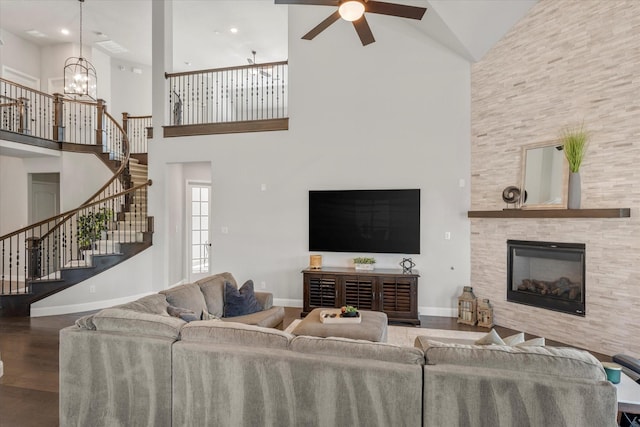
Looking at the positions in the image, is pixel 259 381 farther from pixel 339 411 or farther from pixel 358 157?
pixel 358 157

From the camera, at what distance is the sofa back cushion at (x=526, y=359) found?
1.72 meters

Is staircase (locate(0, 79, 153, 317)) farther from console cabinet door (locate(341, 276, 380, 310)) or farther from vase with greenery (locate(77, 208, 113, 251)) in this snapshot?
console cabinet door (locate(341, 276, 380, 310))

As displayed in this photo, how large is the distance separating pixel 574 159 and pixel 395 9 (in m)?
2.71

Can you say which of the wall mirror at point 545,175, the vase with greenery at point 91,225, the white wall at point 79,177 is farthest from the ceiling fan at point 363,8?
the white wall at point 79,177

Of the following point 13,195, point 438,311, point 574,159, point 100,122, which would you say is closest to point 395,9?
point 574,159

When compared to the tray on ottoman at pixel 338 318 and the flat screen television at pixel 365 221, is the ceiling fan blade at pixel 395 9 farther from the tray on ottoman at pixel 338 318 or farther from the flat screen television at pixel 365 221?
→ the tray on ottoman at pixel 338 318

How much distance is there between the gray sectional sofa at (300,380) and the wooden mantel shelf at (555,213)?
106 inches

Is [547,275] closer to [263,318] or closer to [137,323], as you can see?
[263,318]

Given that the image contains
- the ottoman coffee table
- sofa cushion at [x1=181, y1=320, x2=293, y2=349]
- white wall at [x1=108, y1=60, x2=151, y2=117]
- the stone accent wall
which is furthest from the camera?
white wall at [x1=108, y1=60, x2=151, y2=117]

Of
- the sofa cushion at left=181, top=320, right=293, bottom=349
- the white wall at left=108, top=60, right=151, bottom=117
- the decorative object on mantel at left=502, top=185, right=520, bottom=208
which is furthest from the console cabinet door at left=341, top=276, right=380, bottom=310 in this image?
the white wall at left=108, top=60, right=151, bottom=117

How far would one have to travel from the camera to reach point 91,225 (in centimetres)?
670

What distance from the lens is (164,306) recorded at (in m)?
2.93

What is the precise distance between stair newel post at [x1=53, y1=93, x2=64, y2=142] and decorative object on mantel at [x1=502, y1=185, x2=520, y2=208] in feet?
28.4

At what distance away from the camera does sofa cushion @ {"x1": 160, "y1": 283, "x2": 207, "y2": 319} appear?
3217mm
